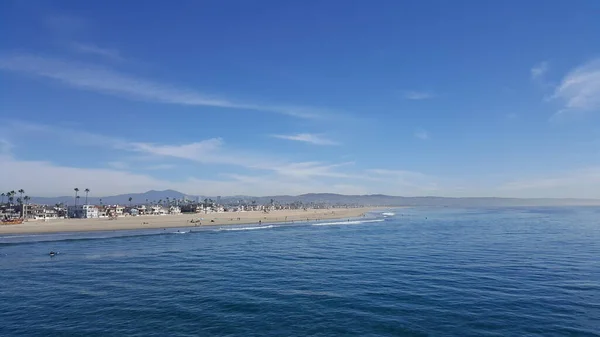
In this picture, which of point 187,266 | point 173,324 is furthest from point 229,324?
point 187,266

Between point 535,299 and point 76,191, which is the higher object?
point 76,191

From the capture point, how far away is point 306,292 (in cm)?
2900

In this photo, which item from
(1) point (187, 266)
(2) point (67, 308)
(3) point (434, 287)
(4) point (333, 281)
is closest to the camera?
(2) point (67, 308)

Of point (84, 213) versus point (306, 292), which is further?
point (84, 213)

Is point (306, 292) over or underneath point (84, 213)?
underneath

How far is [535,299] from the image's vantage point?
26.1 m

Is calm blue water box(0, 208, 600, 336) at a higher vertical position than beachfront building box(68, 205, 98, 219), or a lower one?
lower

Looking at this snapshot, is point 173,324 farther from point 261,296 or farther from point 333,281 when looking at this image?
point 333,281

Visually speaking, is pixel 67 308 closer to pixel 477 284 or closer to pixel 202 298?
pixel 202 298

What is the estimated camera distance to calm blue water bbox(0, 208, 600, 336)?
2164 cm

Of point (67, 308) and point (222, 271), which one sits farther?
point (222, 271)

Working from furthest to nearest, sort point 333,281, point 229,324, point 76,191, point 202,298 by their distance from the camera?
point 76,191
point 333,281
point 202,298
point 229,324

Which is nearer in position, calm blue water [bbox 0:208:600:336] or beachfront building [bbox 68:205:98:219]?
calm blue water [bbox 0:208:600:336]

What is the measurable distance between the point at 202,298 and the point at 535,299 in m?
23.8
